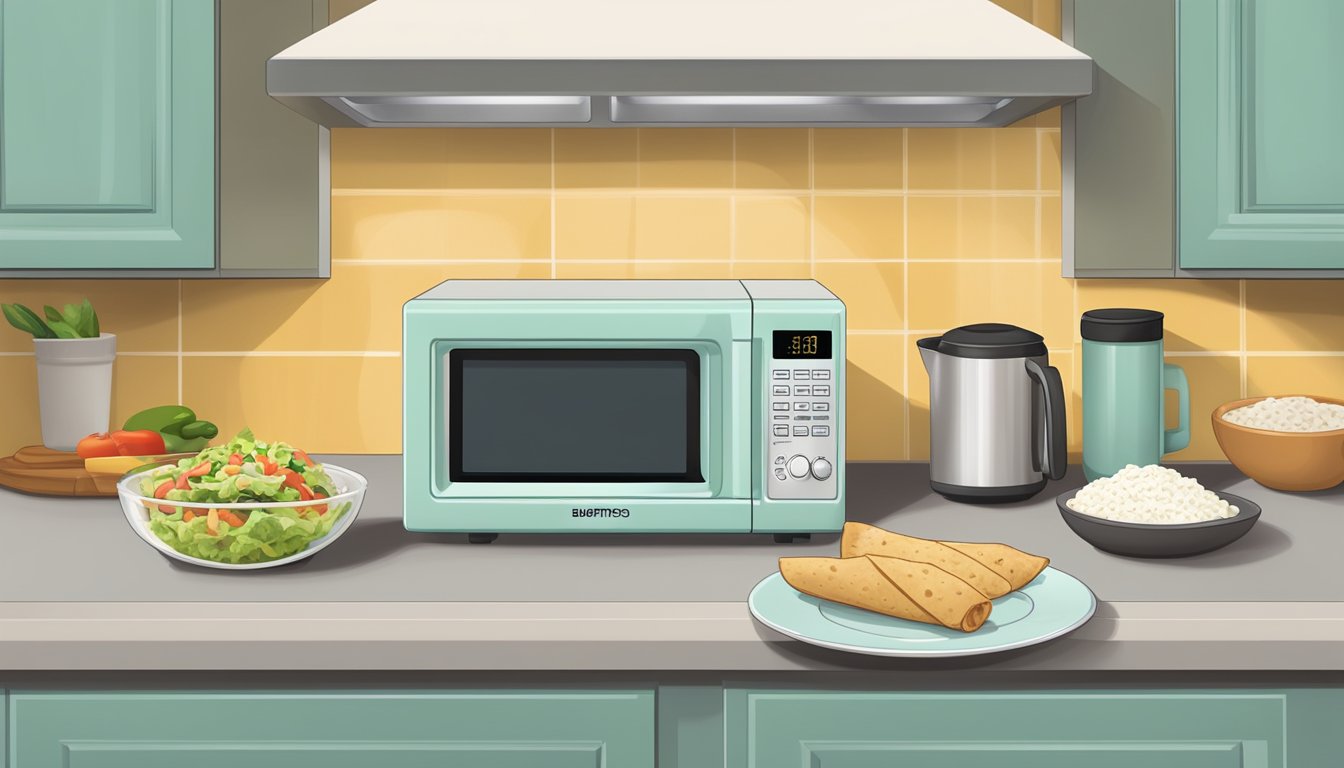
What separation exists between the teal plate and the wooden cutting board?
1015 mm

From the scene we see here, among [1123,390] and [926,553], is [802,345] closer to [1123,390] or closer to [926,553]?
[926,553]

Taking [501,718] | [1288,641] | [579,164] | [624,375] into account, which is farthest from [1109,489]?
[579,164]

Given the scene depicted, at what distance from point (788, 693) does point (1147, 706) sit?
0.36m

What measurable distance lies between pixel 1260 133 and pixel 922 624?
2.95 ft

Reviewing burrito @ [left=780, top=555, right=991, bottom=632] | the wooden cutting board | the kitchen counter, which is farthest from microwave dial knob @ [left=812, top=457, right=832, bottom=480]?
the wooden cutting board

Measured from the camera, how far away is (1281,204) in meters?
1.53

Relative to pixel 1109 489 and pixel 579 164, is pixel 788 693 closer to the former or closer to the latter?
pixel 1109 489

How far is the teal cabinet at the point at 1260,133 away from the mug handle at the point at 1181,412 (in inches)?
8.9

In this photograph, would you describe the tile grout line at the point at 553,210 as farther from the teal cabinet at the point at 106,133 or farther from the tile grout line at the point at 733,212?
the teal cabinet at the point at 106,133

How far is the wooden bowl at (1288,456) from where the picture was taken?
1.59m

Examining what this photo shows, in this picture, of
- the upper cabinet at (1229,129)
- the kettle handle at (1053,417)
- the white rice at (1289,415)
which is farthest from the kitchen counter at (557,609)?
the upper cabinet at (1229,129)

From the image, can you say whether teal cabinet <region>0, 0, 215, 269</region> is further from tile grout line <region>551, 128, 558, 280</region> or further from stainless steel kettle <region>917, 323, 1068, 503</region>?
stainless steel kettle <region>917, 323, 1068, 503</region>

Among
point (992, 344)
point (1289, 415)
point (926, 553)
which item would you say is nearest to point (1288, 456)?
point (1289, 415)

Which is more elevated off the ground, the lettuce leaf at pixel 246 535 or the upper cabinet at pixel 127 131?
the upper cabinet at pixel 127 131
